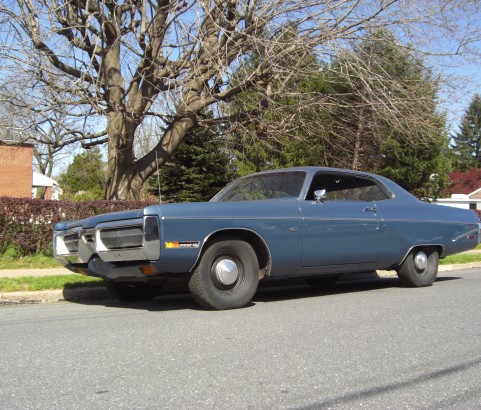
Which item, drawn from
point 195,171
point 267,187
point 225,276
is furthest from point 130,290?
point 195,171

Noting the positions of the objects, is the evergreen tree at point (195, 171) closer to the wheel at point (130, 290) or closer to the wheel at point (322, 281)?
the wheel at point (322, 281)

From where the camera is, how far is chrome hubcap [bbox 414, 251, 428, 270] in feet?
27.0

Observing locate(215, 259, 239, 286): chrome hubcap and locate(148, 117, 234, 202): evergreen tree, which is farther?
locate(148, 117, 234, 202): evergreen tree

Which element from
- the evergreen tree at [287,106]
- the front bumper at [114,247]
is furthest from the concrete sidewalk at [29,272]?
the evergreen tree at [287,106]

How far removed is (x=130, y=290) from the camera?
731 centimetres

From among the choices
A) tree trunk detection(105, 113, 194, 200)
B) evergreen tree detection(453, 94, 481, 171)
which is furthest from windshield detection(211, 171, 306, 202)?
evergreen tree detection(453, 94, 481, 171)

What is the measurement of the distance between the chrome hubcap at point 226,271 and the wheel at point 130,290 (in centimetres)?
148

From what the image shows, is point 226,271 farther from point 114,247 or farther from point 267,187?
point 267,187

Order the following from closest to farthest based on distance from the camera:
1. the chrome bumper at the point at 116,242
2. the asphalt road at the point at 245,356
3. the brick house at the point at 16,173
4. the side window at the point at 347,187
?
the asphalt road at the point at 245,356, the chrome bumper at the point at 116,242, the side window at the point at 347,187, the brick house at the point at 16,173

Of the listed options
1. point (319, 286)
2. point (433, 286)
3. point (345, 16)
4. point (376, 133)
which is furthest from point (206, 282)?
point (376, 133)

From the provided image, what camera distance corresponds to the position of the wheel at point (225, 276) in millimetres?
5971

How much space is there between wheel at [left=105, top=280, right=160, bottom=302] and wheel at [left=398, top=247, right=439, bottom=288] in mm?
3764

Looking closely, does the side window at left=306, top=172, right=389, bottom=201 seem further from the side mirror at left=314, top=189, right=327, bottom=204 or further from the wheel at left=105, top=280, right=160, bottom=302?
the wheel at left=105, top=280, right=160, bottom=302

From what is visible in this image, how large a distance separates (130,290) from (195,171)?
15646mm
